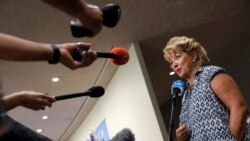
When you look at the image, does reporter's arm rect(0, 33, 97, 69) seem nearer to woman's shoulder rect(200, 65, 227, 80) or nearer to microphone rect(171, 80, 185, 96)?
woman's shoulder rect(200, 65, 227, 80)

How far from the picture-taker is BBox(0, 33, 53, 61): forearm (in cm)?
59

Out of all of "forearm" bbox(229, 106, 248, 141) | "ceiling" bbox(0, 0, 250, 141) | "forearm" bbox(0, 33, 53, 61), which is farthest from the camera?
"ceiling" bbox(0, 0, 250, 141)

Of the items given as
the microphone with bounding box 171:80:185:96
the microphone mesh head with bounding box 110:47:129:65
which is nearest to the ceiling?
the microphone with bounding box 171:80:185:96

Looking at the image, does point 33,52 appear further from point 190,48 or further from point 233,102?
point 190,48

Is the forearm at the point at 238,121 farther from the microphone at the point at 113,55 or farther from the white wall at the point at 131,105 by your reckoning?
the white wall at the point at 131,105

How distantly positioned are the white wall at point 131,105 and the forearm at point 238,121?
1792 millimetres

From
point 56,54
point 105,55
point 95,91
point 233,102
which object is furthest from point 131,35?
point 56,54

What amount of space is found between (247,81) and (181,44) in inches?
138

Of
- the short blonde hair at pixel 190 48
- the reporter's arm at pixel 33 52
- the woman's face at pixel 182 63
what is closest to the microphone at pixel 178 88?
the woman's face at pixel 182 63

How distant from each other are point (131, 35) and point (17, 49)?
8.96 feet

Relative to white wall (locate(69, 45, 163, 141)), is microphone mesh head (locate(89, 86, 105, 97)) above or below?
below

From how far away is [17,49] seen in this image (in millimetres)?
603

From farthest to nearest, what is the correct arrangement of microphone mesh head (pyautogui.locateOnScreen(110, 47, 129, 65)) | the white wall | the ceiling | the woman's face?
the white wall < the ceiling < the woman's face < microphone mesh head (pyautogui.locateOnScreen(110, 47, 129, 65))

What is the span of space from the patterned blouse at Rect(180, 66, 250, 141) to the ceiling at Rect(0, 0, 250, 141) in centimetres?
127
